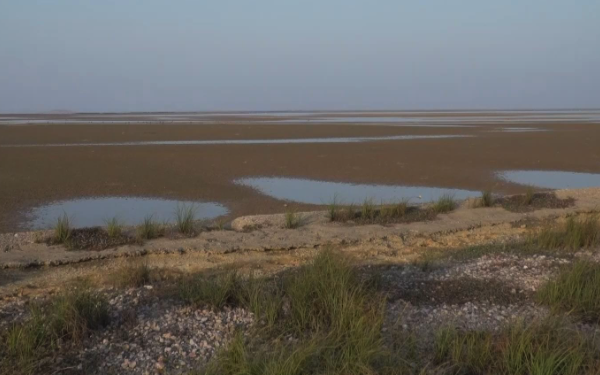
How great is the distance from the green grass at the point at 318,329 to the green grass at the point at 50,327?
115cm

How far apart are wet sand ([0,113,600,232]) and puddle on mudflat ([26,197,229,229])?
1.42 feet

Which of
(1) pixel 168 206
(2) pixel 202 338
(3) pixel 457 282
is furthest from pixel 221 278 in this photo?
(1) pixel 168 206

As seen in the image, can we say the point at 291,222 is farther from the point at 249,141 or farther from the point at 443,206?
the point at 249,141

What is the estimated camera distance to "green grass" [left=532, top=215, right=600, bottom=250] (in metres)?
9.50

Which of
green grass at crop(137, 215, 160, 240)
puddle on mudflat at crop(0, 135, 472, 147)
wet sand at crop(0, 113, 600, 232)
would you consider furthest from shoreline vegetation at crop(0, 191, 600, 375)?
puddle on mudflat at crop(0, 135, 472, 147)

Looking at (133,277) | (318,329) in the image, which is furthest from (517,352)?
(133,277)

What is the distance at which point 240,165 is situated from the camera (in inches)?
893

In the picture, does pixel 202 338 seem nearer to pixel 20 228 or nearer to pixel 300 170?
pixel 20 228

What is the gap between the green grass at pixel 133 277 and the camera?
7395 mm

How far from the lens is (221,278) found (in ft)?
22.9

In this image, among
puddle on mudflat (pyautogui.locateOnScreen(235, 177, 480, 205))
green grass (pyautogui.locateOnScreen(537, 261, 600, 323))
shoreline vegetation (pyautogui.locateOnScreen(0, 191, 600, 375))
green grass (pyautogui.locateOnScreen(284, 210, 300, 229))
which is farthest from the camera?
puddle on mudflat (pyautogui.locateOnScreen(235, 177, 480, 205))

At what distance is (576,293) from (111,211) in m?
10.6

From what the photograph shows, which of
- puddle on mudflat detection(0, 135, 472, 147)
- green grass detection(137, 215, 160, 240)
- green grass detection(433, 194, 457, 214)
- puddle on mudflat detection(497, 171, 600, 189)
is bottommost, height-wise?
puddle on mudflat detection(0, 135, 472, 147)

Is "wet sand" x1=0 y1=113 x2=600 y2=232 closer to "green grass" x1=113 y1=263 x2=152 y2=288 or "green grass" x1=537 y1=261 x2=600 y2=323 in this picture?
"green grass" x1=113 y1=263 x2=152 y2=288
